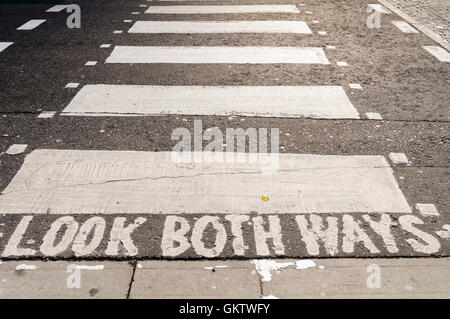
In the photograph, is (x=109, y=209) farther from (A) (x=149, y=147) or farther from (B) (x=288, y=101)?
(B) (x=288, y=101)

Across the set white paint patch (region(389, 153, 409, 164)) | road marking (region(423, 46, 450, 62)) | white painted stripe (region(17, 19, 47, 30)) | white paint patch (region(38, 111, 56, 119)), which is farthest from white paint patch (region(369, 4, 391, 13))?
white paint patch (region(38, 111, 56, 119))

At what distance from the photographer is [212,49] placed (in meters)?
7.18

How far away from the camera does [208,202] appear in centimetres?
375

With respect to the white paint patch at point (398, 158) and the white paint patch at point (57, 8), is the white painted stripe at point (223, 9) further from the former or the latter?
the white paint patch at point (398, 158)

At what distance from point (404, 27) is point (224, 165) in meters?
5.58

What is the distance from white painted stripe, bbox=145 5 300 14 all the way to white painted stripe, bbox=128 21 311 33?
0.84 metres

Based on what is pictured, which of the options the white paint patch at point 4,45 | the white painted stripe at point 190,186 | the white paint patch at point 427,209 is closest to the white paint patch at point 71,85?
the white painted stripe at point 190,186

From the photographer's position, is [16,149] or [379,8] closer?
[16,149]

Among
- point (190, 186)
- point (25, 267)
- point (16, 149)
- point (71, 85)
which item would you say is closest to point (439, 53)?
point (190, 186)

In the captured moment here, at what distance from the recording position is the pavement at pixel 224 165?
3.06 metres

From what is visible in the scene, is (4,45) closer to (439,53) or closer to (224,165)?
(224,165)

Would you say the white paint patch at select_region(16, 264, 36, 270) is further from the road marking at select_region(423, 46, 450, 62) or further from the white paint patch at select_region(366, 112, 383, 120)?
the road marking at select_region(423, 46, 450, 62)

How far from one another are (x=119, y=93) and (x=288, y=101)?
192 cm

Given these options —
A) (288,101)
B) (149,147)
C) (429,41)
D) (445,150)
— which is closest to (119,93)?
(149,147)
